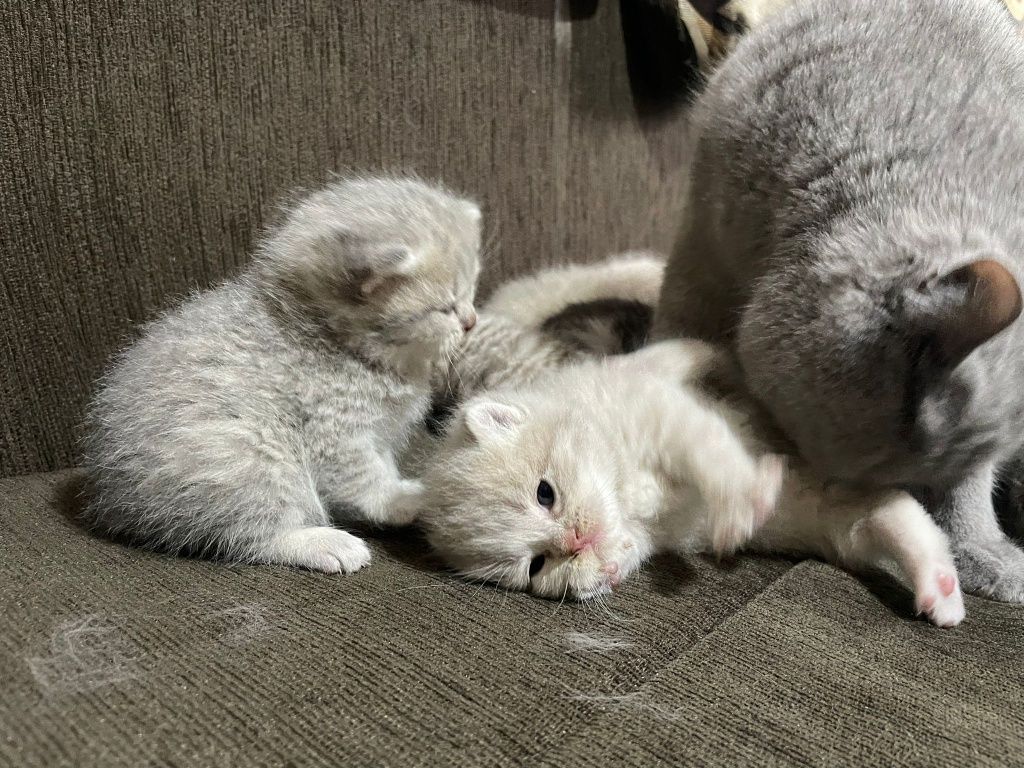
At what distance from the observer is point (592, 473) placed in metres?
1.24

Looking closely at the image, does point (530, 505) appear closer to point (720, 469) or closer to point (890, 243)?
point (720, 469)

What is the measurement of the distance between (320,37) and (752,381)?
3.70 ft

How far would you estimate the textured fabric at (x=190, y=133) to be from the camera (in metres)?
1.30

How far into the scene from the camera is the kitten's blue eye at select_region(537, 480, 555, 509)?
1.24m

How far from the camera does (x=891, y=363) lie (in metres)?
1.04

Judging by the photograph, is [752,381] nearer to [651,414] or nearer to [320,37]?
[651,414]

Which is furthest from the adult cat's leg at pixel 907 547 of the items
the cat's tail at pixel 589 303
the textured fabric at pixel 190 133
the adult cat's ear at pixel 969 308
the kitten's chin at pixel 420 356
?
the textured fabric at pixel 190 133

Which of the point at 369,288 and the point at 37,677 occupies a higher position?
the point at 369,288

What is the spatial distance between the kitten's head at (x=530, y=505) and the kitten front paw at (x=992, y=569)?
522mm

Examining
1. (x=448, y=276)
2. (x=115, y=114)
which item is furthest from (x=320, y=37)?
(x=448, y=276)

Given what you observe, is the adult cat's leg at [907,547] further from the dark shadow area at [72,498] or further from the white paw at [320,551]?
the dark shadow area at [72,498]

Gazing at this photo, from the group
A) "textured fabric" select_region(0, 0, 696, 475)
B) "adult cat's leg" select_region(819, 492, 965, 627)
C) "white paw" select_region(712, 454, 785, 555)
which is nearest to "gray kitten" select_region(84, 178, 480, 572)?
"textured fabric" select_region(0, 0, 696, 475)

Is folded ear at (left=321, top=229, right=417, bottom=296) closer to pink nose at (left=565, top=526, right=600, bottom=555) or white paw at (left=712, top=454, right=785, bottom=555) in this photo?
pink nose at (left=565, top=526, right=600, bottom=555)

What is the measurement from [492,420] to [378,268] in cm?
34
